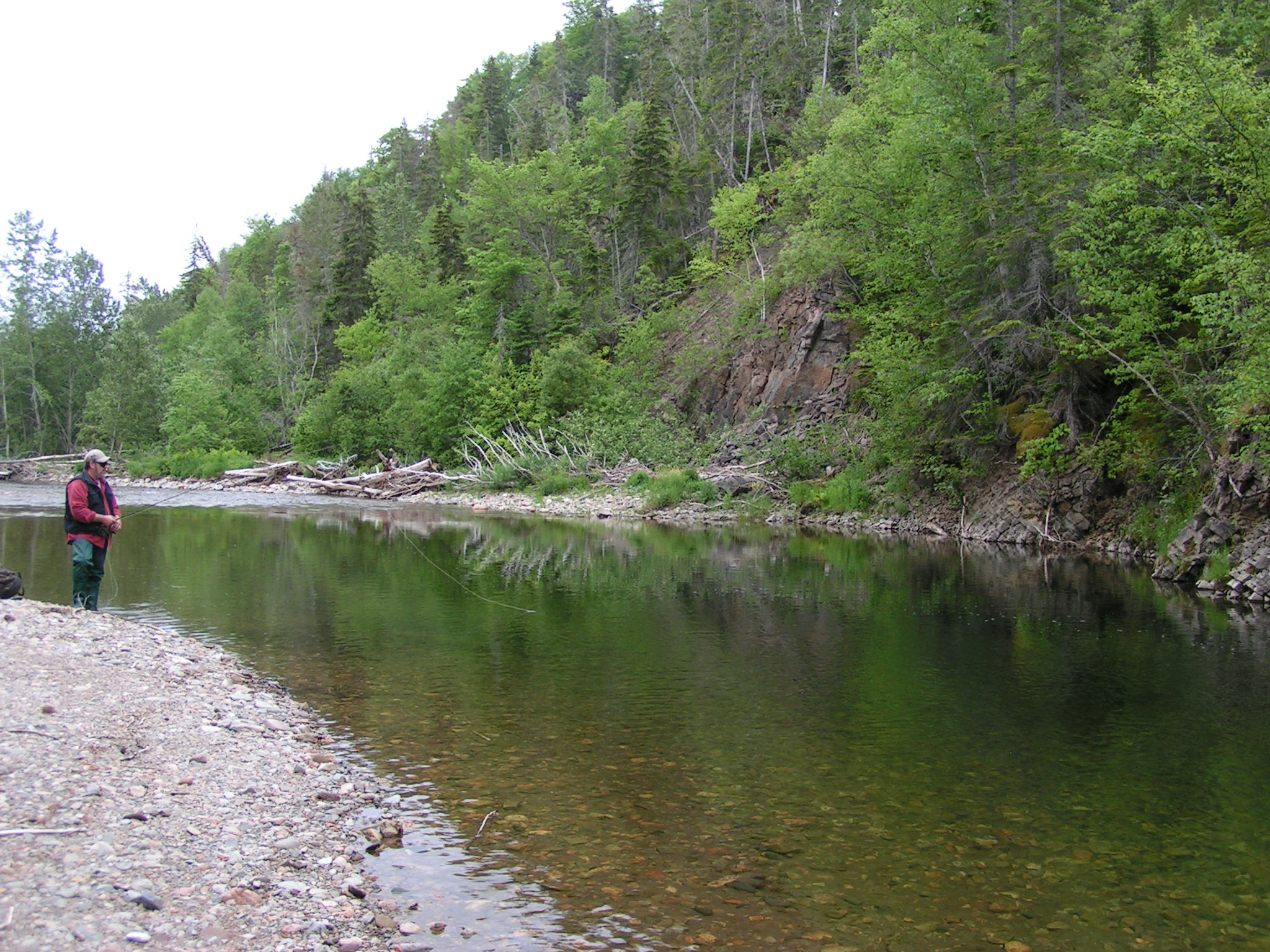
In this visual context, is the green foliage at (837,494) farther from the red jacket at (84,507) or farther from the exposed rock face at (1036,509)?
the red jacket at (84,507)

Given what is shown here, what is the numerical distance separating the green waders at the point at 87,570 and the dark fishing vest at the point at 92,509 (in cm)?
14

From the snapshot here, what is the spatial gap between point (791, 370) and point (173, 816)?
1432 inches

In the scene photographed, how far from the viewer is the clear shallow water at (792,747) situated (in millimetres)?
5379

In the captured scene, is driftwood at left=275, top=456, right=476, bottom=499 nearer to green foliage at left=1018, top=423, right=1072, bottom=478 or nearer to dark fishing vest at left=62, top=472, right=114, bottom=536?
green foliage at left=1018, top=423, right=1072, bottom=478

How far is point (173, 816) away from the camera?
585 centimetres

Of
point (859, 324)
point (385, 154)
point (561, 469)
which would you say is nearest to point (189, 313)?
point (385, 154)

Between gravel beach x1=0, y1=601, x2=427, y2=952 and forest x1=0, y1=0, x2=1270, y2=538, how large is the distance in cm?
1634

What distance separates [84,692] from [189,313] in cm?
9116

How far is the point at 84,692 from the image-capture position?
822cm

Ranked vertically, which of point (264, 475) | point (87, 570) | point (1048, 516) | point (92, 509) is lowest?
point (1048, 516)

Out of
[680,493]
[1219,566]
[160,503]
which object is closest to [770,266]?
[680,493]

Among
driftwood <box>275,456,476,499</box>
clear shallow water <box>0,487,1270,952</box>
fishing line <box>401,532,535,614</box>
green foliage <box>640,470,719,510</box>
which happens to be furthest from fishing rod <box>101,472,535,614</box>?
driftwood <box>275,456,476,499</box>

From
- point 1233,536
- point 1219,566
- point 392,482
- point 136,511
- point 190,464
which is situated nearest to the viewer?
point 1219,566

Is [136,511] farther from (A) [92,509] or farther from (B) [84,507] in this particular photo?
(B) [84,507]
